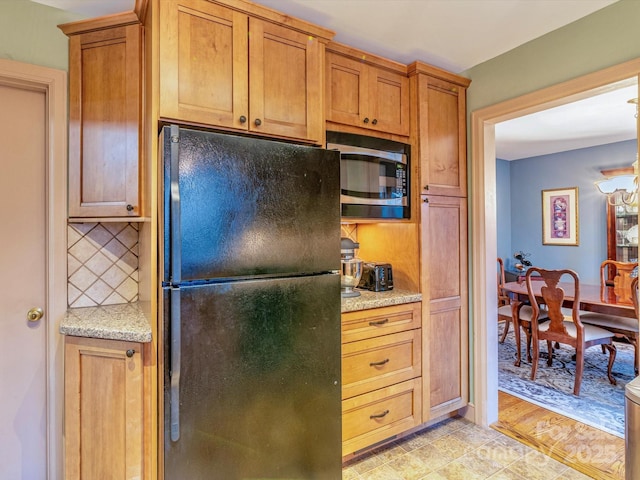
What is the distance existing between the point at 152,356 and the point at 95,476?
60cm

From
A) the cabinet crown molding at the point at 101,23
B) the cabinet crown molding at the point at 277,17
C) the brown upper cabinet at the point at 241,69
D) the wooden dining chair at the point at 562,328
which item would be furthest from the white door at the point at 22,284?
the wooden dining chair at the point at 562,328

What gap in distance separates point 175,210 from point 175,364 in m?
0.58

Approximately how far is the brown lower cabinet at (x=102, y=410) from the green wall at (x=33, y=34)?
1364 mm

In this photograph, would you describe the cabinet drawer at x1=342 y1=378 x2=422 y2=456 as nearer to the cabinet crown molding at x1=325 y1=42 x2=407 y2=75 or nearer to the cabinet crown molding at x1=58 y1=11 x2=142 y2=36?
the cabinet crown molding at x1=325 y1=42 x2=407 y2=75

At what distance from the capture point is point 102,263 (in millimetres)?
1925

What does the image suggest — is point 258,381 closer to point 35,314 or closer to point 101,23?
point 35,314

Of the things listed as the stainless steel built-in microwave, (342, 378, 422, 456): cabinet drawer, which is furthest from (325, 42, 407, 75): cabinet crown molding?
(342, 378, 422, 456): cabinet drawer

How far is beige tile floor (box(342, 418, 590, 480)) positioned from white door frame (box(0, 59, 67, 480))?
152 cm

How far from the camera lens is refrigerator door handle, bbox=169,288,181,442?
1.33 metres

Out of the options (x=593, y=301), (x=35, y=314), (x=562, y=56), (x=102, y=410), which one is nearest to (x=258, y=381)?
(x=102, y=410)

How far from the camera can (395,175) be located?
2250mm

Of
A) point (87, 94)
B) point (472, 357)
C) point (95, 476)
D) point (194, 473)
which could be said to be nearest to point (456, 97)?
point (472, 357)

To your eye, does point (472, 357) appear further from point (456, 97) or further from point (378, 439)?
point (456, 97)

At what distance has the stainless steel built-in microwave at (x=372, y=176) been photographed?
2.05 m
